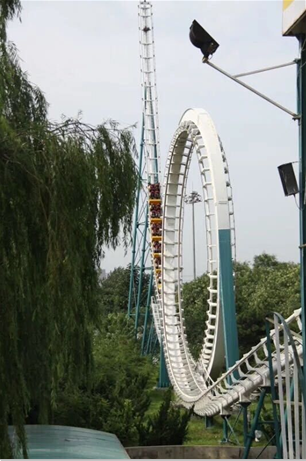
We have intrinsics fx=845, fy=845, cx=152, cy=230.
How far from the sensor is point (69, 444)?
33.9ft

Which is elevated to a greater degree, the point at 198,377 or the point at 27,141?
the point at 27,141

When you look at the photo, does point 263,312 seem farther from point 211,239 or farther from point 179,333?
point 211,239

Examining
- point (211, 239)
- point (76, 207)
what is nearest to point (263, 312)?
point (211, 239)

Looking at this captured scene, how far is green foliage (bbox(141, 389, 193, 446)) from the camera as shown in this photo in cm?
1408

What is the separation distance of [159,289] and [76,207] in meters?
17.4

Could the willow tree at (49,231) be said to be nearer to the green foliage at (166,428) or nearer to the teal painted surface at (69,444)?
the teal painted surface at (69,444)

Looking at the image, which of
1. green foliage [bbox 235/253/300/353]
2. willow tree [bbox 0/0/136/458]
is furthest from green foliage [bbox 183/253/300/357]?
willow tree [bbox 0/0/136/458]

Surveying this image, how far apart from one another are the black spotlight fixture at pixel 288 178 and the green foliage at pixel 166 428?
28.3 ft

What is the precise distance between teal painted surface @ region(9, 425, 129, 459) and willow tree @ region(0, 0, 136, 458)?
111 inches

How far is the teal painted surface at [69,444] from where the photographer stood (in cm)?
952

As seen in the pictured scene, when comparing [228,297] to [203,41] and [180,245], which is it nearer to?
[180,245]

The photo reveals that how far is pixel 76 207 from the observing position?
6.09 m

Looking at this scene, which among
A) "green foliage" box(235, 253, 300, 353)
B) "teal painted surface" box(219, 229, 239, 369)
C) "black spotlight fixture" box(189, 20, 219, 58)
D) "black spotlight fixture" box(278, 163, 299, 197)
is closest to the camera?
"black spotlight fixture" box(278, 163, 299, 197)

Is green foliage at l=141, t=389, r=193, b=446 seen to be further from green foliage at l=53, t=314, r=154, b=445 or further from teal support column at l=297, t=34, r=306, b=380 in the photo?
teal support column at l=297, t=34, r=306, b=380
